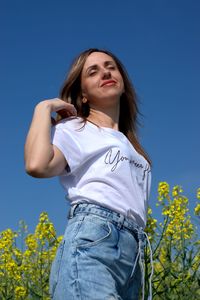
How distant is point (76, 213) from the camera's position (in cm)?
171

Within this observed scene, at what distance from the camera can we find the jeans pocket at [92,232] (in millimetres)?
1609

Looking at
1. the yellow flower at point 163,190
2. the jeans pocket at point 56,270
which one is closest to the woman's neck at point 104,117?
the jeans pocket at point 56,270

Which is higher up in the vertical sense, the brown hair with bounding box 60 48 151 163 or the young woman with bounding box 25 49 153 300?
the brown hair with bounding box 60 48 151 163

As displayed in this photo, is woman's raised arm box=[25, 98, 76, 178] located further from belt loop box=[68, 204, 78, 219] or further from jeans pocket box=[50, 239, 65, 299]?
jeans pocket box=[50, 239, 65, 299]

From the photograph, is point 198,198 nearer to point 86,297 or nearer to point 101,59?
point 101,59

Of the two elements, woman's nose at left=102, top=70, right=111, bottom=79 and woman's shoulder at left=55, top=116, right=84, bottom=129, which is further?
woman's nose at left=102, top=70, right=111, bottom=79

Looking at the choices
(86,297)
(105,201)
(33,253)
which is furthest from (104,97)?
(33,253)

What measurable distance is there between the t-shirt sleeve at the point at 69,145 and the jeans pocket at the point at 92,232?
21 centimetres

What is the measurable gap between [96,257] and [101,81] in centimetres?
70

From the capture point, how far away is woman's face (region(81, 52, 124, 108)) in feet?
6.66

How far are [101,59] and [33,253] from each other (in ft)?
9.88

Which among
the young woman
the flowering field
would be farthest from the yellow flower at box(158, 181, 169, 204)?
the young woman

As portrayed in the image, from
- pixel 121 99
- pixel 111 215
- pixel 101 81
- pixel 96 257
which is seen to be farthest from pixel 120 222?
pixel 121 99

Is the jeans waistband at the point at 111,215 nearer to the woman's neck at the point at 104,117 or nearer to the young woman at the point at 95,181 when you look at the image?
the young woman at the point at 95,181
